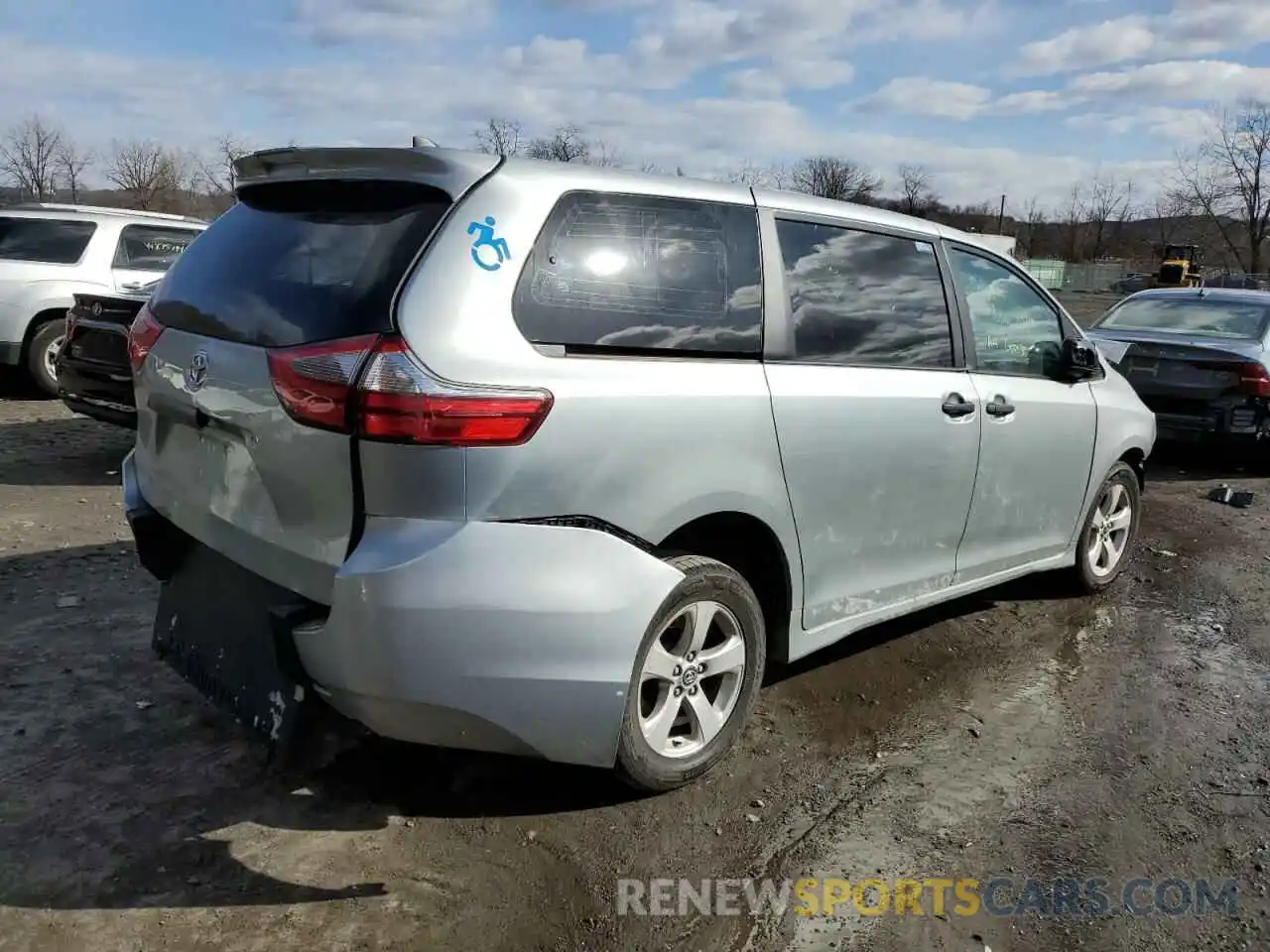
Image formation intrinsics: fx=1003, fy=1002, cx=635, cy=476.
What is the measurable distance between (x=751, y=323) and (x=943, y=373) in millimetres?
1111

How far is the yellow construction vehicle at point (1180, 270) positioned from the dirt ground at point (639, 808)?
47824mm

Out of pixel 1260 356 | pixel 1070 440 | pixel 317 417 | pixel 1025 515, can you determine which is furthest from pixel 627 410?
pixel 1260 356

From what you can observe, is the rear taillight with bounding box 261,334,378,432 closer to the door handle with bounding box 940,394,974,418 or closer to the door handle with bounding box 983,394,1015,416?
the door handle with bounding box 940,394,974,418

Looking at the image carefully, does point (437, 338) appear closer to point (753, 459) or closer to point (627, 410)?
point (627, 410)

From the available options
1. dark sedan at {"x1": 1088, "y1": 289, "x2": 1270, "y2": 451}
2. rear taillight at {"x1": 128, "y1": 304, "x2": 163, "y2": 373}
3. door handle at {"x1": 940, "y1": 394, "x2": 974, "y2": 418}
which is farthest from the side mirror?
dark sedan at {"x1": 1088, "y1": 289, "x2": 1270, "y2": 451}

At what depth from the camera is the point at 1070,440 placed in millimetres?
4652

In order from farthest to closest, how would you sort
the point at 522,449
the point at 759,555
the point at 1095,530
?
the point at 1095,530 → the point at 759,555 → the point at 522,449

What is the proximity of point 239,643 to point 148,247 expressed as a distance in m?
8.54

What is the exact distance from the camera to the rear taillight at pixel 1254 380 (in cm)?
813

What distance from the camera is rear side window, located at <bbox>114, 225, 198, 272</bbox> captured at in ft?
32.3

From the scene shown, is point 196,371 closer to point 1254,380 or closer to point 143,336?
point 143,336

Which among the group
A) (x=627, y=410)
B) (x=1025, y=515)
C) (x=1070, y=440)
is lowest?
(x=1025, y=515)

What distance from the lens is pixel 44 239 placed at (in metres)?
9.55

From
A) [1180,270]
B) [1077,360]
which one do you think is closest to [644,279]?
[1077,360]
